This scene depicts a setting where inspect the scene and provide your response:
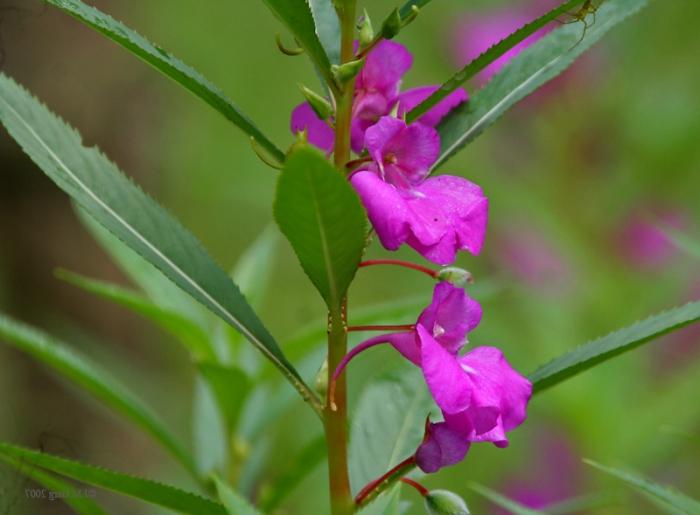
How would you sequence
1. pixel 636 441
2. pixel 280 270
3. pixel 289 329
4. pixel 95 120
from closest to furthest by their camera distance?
pixel 636 441 < pixel 95 120 < pixel 289 329 < pixel 280 270

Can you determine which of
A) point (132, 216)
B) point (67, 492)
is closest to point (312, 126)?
point (132, 216)

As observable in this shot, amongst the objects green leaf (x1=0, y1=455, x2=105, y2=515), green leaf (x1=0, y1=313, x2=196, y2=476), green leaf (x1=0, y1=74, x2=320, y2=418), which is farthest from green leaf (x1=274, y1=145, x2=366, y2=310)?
green leaf (x1=0, y1=313, x2=196, y2=476)

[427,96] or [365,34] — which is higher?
[365,34]

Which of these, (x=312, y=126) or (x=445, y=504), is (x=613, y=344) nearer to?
(x=445, y=504)

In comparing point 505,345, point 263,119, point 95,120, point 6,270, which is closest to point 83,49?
point 95,120

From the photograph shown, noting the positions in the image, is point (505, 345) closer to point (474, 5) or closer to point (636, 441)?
point (636, 441)

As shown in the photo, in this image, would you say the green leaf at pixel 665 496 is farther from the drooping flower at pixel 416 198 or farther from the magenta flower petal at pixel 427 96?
the magenta flower petal at pixel 427 96

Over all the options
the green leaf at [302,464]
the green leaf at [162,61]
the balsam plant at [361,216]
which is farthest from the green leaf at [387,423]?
the green leaf at [162,61]
